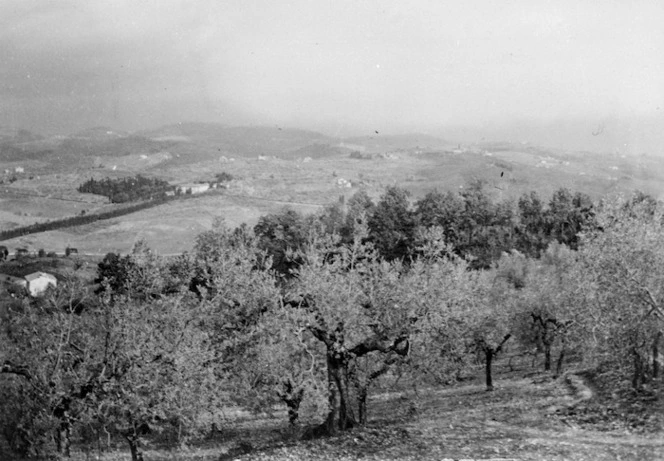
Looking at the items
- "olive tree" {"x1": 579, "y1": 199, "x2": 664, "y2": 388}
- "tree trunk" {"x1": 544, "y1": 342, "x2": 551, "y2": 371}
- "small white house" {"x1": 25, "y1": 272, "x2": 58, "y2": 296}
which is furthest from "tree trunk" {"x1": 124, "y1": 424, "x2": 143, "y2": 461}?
"small white house" {"x1": 25, "y1": 272, "x2": 58, "y2": 296}

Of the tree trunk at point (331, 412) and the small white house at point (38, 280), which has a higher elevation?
the tree trunk at point (331, 412)

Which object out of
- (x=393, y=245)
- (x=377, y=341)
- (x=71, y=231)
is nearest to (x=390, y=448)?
(x=377, y=341)

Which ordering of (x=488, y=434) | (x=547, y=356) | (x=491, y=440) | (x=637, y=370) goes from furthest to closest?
(x=547, y=356) → (x=637, y=370) → (x=488, y=434) → (x=491, y=440)

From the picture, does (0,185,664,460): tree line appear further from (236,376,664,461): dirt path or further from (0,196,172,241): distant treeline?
(0,196,172,241): distant treeline

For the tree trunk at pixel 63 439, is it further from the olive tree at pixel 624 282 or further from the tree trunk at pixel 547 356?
the tree trunk at pixel 547 356

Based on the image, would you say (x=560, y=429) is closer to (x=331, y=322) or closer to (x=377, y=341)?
(x=377, y=341)

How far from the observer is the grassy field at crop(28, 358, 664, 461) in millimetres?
22328

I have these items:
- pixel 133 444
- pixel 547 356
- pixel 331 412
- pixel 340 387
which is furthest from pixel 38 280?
pixel 340 387

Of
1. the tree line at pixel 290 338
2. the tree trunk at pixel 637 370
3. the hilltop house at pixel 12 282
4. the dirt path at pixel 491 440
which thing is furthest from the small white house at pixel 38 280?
the tree trunk at pixel 637 370

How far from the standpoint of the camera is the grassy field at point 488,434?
22328 millimetres

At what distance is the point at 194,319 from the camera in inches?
1205

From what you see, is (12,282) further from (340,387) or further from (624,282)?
(624,282)

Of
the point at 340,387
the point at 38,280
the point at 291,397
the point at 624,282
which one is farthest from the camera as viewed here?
the point at 38,280

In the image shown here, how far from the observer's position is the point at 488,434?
25938 mm
